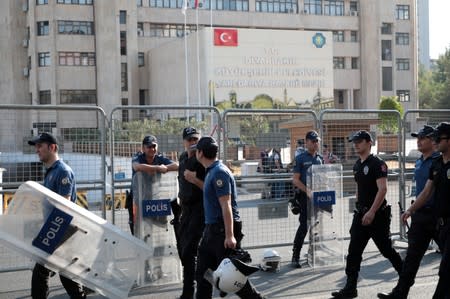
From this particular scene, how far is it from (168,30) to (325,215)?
66924 mm

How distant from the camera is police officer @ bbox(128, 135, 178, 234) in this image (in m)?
7.70

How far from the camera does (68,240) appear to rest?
6.21 meters

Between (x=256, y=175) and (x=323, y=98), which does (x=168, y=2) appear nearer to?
(x=323, y=98)

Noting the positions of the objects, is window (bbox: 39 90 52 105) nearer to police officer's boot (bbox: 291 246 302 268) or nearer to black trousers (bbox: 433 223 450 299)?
police officer's boot (bbox: 291 246 302 268)

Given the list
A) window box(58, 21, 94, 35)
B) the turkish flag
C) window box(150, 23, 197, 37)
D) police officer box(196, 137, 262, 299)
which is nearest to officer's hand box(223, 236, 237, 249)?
police officer box(196, 137, 262, 299)

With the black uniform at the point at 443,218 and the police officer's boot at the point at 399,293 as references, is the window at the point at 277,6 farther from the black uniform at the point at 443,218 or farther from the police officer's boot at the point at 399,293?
the black uniform at the point at 443,218

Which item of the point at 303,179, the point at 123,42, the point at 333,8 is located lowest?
the point at 303,179

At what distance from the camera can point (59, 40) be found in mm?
64562

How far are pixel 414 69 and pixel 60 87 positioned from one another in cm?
4866

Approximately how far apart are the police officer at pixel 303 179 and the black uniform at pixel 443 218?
2.88 m

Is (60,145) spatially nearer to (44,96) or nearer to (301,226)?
(301,226)

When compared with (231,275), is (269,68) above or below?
above

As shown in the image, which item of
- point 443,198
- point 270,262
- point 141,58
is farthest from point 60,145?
point 141,58

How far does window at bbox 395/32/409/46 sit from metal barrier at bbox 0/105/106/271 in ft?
269
